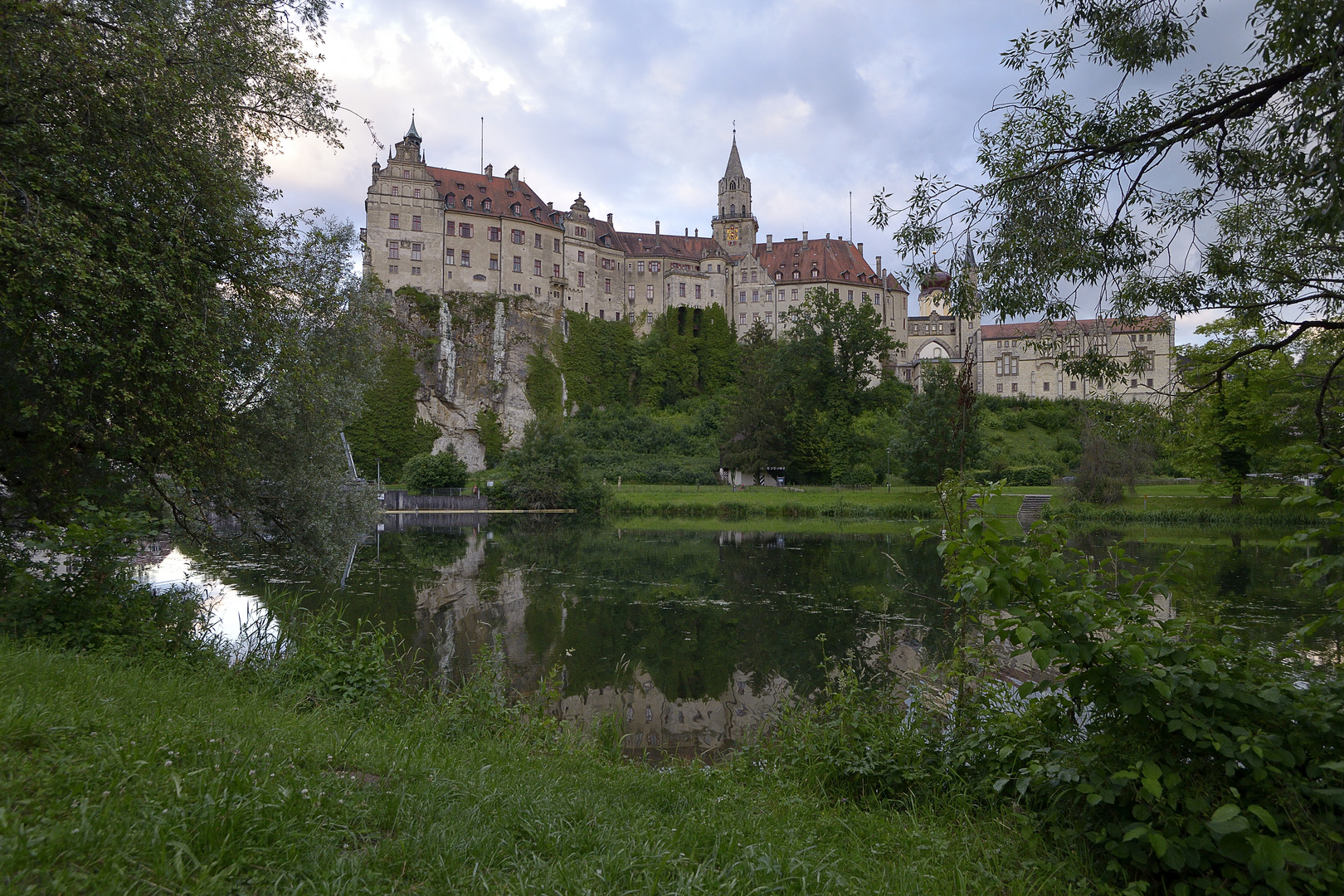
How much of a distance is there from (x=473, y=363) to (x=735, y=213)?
34.2m

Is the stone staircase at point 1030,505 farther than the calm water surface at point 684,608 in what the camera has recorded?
Yes

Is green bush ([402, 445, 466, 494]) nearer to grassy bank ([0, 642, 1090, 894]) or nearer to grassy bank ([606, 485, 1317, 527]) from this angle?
grassy bank ([606, 485, 1317, 527])

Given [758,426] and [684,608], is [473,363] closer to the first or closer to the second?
→ [758,426]

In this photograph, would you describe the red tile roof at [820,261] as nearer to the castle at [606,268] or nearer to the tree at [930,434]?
the castle at [606,268]

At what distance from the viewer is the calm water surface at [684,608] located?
10.4m

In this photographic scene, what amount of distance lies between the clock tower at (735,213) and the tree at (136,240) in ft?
241

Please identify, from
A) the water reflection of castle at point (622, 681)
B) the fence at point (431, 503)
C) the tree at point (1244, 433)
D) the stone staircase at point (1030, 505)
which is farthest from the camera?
the fence at point (431, 503)

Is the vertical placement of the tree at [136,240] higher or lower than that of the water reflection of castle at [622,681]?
higher

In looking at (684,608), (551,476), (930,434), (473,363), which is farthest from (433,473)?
(684,608)

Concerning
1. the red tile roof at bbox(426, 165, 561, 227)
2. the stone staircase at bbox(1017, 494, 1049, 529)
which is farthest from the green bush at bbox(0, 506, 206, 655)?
the red tile roof at bbox(426, 165, 561, 227)

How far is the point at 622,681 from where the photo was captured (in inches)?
437

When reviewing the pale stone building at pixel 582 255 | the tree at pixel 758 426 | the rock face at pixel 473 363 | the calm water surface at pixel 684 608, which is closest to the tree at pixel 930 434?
the tree at pixel 758 426

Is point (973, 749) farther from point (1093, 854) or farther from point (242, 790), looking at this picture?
point (242, 790)

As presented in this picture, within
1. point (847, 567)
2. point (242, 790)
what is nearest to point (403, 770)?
point (242, 790)
